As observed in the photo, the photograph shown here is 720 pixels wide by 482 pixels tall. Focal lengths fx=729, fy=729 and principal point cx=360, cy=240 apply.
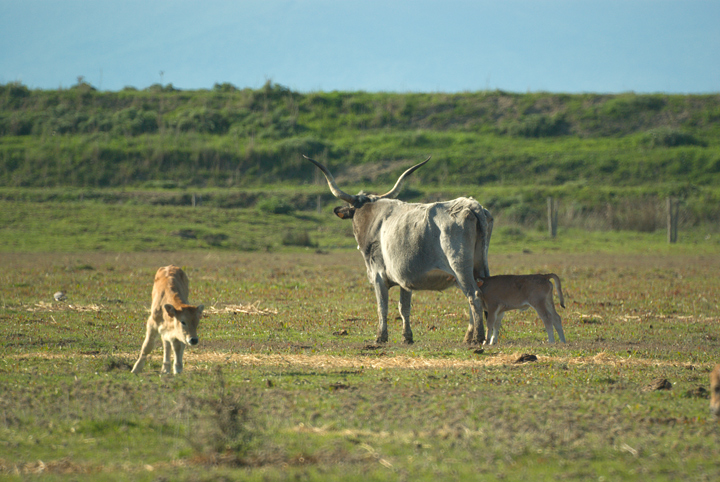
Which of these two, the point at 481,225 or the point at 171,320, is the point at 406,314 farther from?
the point at 171,320

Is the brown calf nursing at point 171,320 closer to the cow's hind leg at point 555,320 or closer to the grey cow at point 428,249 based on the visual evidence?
the grey cow at point 428,249

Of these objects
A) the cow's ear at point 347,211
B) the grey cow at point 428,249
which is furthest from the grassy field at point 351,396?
the cow's ear at point 347,211

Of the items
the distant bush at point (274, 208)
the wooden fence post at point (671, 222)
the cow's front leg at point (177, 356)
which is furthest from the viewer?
the distant bush at point (274, 208)

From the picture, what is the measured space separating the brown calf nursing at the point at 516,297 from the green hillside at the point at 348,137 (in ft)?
148

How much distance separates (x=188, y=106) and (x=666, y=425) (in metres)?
70.9

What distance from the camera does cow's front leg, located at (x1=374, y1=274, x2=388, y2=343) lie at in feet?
44.2

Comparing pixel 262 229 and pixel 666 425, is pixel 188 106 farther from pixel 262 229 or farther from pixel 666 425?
pixel 666 425

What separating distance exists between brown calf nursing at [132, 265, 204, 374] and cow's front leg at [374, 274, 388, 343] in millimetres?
4042

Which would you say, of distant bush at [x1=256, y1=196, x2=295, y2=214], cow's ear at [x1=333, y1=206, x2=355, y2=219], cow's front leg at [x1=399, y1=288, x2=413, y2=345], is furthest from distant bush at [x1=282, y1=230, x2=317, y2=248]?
cow's front leg at [x1=399, y1=288, x2=413, y2=345]

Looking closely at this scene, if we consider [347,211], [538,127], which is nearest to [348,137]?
[538,127]

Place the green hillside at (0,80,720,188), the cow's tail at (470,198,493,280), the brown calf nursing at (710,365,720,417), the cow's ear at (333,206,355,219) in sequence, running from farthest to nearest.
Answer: the green hillside at (0,80,720,188) < the cow's ear at (333,206,355,219) < the cow's tail at (470,198,493,280) < the brown calf nursing at (710,365,720,417)

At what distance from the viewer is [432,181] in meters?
58.3

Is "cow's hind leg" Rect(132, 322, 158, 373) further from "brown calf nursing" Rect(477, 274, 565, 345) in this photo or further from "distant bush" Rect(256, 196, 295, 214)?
"distant bush" Rect(256, 196, 295, 214)

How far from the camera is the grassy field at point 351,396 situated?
6375mm
